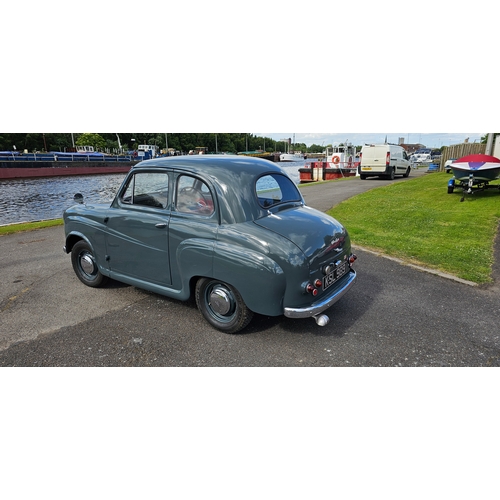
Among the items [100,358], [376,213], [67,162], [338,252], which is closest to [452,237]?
Result: [376,213]

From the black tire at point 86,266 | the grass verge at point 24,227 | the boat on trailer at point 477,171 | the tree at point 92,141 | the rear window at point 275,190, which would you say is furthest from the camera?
the tree at point 92,141

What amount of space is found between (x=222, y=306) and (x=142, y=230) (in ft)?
4.44

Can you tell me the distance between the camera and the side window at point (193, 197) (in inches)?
150

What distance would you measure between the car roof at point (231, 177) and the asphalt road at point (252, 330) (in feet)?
4.30

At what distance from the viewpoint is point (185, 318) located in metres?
4.20

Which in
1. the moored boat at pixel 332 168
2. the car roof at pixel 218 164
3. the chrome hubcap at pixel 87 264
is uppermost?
the car roof at pixel 218 164

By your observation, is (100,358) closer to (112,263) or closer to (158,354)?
(158,354)

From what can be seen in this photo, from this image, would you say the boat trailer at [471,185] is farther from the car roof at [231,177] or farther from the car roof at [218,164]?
the car roof at [231,177]

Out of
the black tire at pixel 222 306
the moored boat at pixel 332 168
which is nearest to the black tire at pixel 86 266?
the black tire at pixel 222 306

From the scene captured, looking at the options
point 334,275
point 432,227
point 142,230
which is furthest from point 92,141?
point 334,275

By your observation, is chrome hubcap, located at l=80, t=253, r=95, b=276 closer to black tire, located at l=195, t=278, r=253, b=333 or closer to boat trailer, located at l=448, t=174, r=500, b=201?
black tire, located at l=195, t=278, r=253, b=333

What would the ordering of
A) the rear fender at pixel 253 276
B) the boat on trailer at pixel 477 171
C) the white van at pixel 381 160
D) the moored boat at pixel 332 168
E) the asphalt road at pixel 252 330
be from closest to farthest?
the rear fender at pixel 253 276, the asphalt road at pixel 252 330, the boat on trailer at pixel 477 171, the white van at pixel 381 160, the moored boat at pixel 332 168

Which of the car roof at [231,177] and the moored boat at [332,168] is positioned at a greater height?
the car roof at [231,177]

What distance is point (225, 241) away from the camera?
3541 mm
